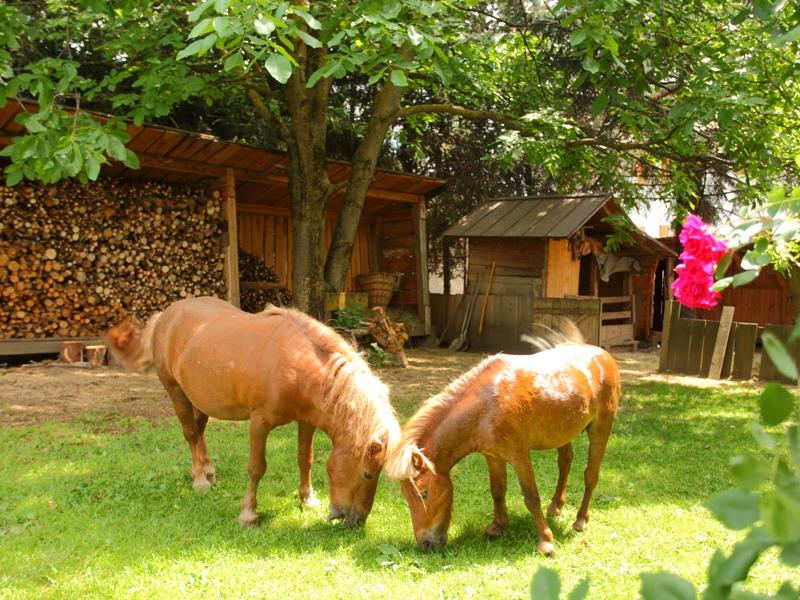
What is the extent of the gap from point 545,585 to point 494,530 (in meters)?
3.97

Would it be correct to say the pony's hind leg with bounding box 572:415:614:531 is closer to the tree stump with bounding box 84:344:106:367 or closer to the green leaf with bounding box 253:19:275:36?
the green leaf with bounding box 253:19:275:36

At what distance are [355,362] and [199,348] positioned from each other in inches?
51.3

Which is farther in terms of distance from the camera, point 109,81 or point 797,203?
point 109,81

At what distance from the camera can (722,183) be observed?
18125mm

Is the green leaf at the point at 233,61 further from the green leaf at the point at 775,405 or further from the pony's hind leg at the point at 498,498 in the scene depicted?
the green leaf at the point at 775,405

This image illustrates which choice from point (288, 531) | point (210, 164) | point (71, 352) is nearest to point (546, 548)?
point (288, 531)

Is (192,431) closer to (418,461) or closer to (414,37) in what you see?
(418,461)

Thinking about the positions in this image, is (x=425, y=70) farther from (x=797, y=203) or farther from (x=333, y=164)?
(x=797, y=203)

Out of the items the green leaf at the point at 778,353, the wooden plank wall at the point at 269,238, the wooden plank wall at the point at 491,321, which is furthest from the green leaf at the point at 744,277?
the wooden plank wall at the point at 269,238

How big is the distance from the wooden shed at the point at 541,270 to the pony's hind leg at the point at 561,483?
28.2 ft

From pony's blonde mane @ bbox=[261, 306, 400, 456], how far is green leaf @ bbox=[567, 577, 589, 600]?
3.45m

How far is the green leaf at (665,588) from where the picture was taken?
0.65 metres

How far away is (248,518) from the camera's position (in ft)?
15.0

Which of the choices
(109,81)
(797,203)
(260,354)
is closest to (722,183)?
(109,81)
